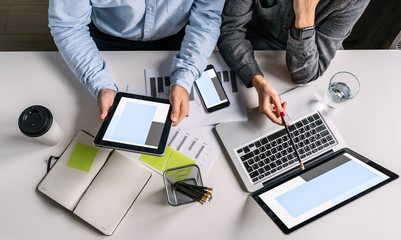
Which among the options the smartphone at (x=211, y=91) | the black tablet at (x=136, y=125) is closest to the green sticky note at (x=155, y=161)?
the black tablet at (x=136, y=125)

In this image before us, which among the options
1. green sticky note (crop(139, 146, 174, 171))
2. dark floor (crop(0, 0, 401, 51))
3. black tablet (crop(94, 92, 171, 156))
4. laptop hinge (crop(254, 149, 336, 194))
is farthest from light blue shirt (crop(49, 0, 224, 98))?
dark floor (crop(0, 0, 401, 51))

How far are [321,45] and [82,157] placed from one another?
2.83 ft

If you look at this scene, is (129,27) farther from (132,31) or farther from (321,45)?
(321,45)

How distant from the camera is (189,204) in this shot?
2.77ft

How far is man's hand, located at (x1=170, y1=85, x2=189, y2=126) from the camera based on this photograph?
841mm

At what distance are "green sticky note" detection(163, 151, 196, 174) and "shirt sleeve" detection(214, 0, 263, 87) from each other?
0.32 m

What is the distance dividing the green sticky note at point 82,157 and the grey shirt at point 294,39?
21.2 inches

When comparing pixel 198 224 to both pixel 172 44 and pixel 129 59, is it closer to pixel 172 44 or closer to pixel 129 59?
pixel 129 59

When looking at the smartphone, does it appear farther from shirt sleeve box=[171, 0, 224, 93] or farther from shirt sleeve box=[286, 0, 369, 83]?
shirt sleeve box=[286, 0, 369, 83]

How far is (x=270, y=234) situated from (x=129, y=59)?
727 millimetres

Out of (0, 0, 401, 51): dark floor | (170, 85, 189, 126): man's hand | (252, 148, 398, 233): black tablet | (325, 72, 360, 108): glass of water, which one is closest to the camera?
(252, 148, 398, 233): black tablet

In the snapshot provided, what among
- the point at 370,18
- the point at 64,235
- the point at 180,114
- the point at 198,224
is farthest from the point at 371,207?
the point at 64,235

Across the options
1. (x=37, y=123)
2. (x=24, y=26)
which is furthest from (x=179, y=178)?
(x=24, y=26)

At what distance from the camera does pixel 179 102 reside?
86cm
